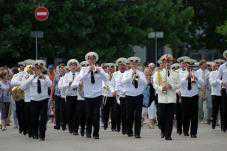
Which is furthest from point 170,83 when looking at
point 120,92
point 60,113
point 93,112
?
point 60,113

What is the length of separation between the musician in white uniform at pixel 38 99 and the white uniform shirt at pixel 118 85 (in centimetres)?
207

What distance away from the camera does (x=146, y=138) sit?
20281 millimetres

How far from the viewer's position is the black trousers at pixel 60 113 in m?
23.5

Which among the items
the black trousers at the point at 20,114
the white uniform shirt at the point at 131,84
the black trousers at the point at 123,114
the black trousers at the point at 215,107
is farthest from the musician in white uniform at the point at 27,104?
the black trousers at the point at 215,107

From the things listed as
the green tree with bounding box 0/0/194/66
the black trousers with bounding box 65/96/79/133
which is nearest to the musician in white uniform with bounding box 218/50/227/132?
the black trousers with bounding box 65/96/79/133

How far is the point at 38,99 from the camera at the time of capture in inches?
805

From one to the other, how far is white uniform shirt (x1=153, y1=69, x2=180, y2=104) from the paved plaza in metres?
1.00

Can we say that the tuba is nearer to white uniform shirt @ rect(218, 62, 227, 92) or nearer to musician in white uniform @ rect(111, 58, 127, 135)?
musician in white uniform @ rect(111, 58, 127, 135)

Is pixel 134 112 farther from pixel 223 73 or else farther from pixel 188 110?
pixel 223 73

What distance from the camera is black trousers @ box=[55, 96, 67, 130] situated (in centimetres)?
2352

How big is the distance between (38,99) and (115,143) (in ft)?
8.90

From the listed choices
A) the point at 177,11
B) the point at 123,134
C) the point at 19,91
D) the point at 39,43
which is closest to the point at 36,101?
the point at 19,91

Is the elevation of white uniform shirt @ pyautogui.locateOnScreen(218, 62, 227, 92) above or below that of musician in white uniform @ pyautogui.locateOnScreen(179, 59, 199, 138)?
above

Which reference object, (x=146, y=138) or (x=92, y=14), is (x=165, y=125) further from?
(x=92, y=14)
